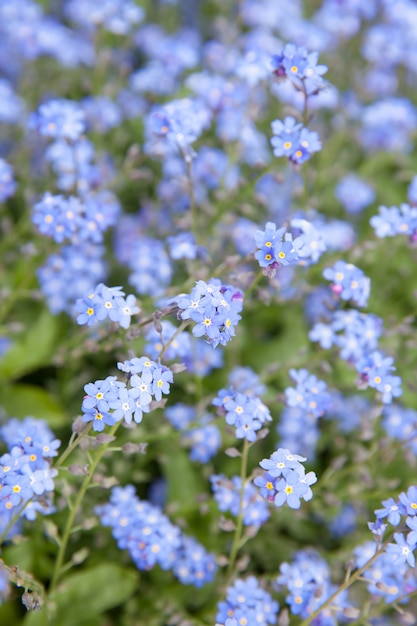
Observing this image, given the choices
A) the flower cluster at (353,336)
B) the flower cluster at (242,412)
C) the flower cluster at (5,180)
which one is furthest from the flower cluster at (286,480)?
the flower cluster at (5,180)

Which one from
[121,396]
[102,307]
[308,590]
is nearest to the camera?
[121,396]

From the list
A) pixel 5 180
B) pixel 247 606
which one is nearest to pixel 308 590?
pixel 247 606

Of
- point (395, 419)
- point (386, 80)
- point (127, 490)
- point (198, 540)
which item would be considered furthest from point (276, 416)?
point (386, 80)

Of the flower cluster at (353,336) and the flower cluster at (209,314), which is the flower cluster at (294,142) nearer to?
the flower cluster at (353,336)

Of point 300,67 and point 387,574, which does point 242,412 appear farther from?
point 300,67

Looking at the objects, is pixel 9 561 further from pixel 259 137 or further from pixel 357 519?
pixel 259 137
